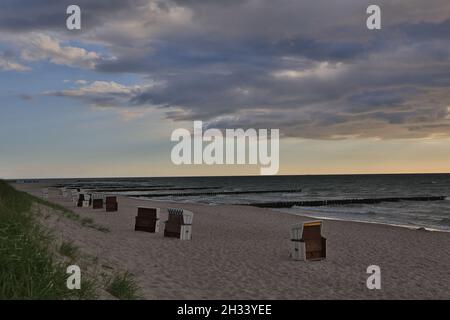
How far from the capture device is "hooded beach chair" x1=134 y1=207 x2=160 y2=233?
1766cm

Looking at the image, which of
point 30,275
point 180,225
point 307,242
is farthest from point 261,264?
point 30,275

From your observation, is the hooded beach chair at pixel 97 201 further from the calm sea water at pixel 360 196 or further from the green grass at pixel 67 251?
the green grass at pixel 67 251

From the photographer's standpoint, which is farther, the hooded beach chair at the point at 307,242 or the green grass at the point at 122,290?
the hooded beach chair at the point at 307,242

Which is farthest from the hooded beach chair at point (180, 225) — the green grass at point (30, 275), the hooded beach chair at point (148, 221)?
the green grass at point (30, 275)

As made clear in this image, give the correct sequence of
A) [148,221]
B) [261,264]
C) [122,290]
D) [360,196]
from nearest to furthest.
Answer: [122,290] < [261,264] < [148,221] < [360,196]

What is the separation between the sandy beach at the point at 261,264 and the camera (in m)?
8.82

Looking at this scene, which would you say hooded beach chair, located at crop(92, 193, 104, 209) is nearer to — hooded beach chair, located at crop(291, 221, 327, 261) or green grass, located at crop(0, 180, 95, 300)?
hooded beach chair, located at crop(291, 221, 327, 261)

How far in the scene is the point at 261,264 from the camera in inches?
458

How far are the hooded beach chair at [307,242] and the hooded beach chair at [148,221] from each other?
6.81 m

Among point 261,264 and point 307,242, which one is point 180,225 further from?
point 307,242

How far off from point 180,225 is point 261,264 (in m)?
5.09
